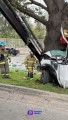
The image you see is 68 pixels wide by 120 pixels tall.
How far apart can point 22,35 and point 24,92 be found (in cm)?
275

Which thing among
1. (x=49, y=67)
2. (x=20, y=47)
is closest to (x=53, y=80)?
(x=49, y=67)

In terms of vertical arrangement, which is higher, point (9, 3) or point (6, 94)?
point (9, 3)

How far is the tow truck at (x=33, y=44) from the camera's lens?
10.9 meters

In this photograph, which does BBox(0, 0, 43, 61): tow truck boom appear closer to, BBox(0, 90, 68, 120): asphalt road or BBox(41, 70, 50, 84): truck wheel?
BBox(41, 70, 50, 84): truck wheel

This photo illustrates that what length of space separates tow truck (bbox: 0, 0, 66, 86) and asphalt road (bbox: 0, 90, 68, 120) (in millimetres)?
1403

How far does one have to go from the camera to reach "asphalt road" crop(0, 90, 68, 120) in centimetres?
743

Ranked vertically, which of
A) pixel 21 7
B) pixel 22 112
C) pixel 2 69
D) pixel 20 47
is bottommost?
pixel 20 47

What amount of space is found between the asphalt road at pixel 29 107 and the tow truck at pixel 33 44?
1403 millimetres

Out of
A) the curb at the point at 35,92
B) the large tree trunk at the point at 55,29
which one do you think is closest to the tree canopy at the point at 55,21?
the large tree trunk at the point at 55,29

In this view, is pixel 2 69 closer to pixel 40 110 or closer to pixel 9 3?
pixel 9 3

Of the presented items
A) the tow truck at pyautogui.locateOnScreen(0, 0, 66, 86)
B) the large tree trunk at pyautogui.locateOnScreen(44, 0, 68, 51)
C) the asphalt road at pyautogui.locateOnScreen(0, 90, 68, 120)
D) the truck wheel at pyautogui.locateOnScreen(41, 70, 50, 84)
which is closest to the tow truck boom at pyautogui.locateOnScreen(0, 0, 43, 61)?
the tow truck at pyautogui.locateOnScreen(0, 0, 66, 86)

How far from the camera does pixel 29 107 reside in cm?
842

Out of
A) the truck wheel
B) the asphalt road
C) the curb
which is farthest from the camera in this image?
the truck wheel

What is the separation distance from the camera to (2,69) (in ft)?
45.3
